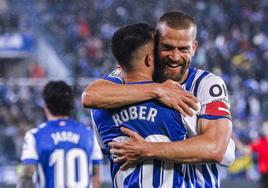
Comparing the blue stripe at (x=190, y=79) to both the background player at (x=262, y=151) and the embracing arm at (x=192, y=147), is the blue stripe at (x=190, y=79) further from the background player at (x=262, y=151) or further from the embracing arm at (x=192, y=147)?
the background player at (x=262, y=151)

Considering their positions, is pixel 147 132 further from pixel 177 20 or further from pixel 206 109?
pixel 177 20

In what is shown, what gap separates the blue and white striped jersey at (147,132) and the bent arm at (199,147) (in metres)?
0.06

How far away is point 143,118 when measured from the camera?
11.5ft

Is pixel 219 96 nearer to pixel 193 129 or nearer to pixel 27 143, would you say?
pixel 193 129

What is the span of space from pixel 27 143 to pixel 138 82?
229cm

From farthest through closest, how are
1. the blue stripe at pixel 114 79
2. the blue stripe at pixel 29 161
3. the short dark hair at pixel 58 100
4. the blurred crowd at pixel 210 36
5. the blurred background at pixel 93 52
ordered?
1. the blurred crowd at pixel 210 36
2. the blurred background at pixel 93 52
3. the short dark hair at pixel 58 100
4. the blue stripe at pixel 29 161
5. the blue stripe at pixel 114 79

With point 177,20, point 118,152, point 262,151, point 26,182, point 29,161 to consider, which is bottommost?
point 262,151

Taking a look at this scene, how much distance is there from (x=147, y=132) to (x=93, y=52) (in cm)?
1319

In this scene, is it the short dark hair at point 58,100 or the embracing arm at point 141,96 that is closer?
the embracing arm at point 141,96

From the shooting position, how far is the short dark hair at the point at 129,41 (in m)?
Answer: 3.49

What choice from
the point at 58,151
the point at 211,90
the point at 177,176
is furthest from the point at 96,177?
the point at 211,90

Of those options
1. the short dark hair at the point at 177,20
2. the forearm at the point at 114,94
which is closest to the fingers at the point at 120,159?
the forearm at the point at 114,94

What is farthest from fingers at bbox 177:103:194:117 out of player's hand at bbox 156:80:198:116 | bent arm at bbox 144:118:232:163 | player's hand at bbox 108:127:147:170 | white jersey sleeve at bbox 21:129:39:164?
white jersey sleeve at bbox 21:129:39:164

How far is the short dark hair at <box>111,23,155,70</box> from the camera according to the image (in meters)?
3.49
